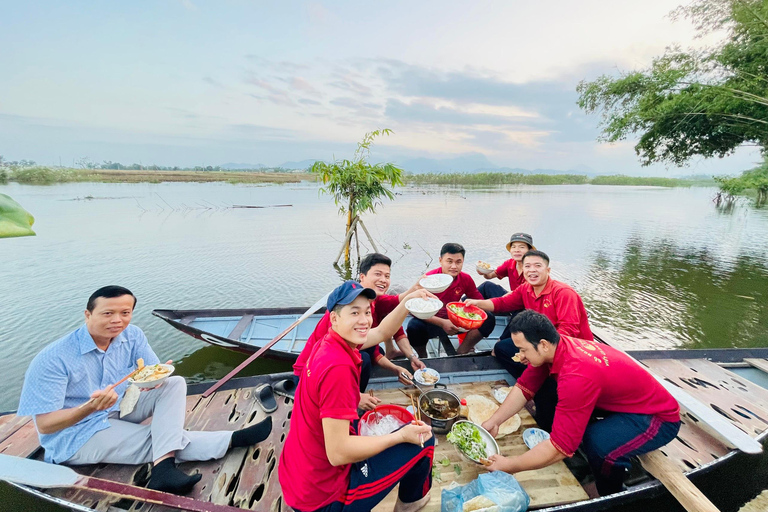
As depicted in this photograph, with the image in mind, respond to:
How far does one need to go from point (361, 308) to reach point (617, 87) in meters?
21.4

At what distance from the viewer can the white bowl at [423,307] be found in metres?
3.38

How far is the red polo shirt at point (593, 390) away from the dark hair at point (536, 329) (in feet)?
0.46

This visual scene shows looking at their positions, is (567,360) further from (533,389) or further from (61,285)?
(61,285)

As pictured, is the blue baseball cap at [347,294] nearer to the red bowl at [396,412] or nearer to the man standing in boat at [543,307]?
the red bowl at [396,412]

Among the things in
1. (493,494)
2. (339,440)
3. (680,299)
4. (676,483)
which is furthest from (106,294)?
(680,299)

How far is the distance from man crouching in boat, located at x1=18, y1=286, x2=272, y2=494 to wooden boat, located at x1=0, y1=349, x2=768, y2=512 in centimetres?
18

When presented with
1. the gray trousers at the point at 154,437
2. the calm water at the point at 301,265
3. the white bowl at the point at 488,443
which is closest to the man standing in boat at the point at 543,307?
the white bowl at the point at 488,443

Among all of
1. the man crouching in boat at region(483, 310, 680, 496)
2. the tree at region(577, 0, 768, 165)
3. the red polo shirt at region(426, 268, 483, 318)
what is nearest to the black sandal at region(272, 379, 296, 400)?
the man crouching in boat at region(483, 310, 680, 496)

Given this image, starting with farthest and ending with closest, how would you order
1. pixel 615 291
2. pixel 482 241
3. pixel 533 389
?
1. pixel 482 241
2. pixel 615 291
3. pixel 533 389

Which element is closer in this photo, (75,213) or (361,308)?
(361,308)

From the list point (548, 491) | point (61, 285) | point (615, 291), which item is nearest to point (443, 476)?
point (548, 491)

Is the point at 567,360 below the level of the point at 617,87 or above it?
below

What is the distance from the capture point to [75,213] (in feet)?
66.1

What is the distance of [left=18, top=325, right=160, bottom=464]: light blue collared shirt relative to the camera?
2648 mm
